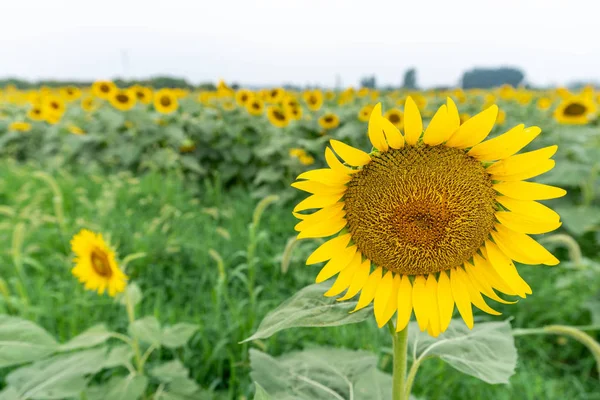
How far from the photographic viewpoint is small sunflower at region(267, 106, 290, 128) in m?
4.63

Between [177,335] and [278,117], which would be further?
[278,117]

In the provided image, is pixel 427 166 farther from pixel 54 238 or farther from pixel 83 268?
pixel 54 238

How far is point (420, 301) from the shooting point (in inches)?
33.3

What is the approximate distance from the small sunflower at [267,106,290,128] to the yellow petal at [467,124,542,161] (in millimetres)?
3920

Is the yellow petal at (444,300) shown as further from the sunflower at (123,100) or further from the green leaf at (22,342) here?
the sunflower at (123,100)

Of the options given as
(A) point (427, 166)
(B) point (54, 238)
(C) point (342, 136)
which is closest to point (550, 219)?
(A) point (427, 166)

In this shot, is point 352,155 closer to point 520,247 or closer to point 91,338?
point 520,247

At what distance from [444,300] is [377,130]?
13.7 inches

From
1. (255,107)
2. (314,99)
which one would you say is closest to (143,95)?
(255,107)

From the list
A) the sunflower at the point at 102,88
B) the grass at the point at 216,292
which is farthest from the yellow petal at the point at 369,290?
the sunflower at the point at 102,88

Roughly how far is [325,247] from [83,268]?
3.78ft

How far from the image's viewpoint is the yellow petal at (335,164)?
29.4 inches

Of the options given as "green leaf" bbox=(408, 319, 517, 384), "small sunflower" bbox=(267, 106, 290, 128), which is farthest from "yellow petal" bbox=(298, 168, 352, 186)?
Result: "small sunflower" bbox=(267, 106, 290, 128)

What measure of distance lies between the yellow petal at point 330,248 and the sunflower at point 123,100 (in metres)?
4.59
